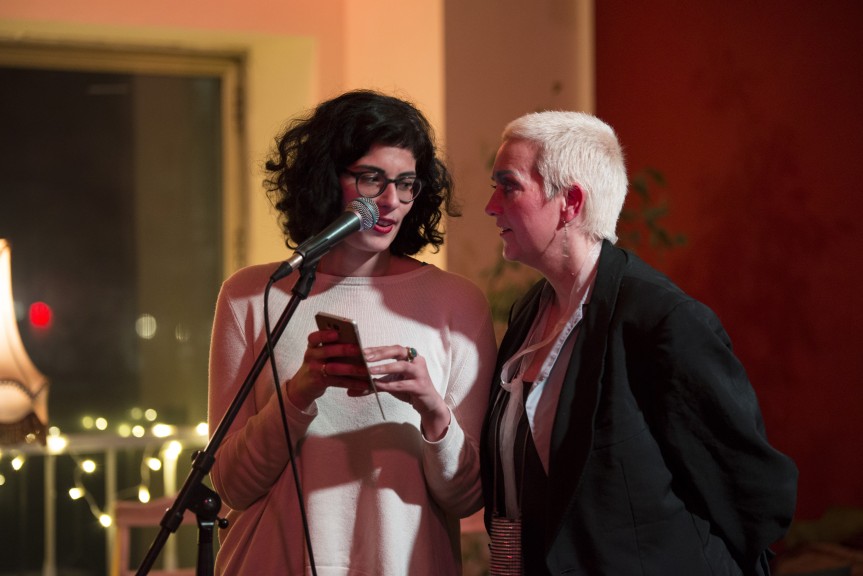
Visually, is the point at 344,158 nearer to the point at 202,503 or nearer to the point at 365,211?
the point at 365,211

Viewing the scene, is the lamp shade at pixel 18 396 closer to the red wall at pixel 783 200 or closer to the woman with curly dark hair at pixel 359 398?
the woman with curly dark hair at pixel 359 398

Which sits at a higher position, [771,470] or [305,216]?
[305,216]

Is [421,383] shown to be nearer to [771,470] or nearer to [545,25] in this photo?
[771,470]

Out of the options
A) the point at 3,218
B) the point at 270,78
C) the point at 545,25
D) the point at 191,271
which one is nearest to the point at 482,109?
the point at 545,25

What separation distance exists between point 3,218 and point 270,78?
1337 millimetres

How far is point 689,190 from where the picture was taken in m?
3.93

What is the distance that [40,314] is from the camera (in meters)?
4.58

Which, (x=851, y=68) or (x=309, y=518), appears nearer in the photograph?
(x=309, y=518)

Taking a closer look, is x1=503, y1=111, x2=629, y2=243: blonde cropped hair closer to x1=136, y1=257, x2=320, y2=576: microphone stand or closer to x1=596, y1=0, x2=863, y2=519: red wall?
x1=136, y1=257, x2=320, y2=576: microphone stand

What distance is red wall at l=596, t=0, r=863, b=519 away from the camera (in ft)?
12.4

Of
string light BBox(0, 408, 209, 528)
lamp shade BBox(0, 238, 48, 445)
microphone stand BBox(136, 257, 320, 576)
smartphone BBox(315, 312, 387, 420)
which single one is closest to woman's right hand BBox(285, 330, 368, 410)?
smartphone BBox(315, 312, 387, 420)

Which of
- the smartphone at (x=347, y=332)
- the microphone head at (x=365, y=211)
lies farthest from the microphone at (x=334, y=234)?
the smartphone at (x=347, y=332)

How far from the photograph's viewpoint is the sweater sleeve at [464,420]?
1846 millimetres

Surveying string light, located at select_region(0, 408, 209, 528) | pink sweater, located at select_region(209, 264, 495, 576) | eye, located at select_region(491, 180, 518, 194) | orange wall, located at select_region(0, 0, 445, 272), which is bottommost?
string light, located at select_region(0, 408, 209, 528)
